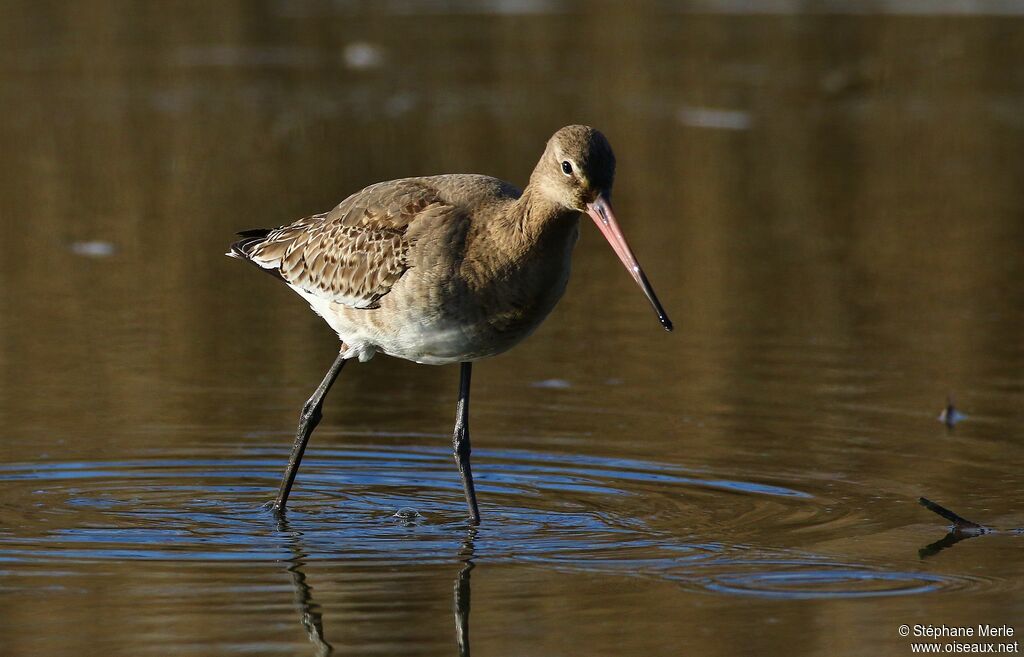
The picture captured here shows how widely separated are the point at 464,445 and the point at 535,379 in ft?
6.24

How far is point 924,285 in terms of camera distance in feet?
36.5

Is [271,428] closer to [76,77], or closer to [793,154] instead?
[793,154]

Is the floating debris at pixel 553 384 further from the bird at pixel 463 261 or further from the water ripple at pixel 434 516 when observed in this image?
the bird at pixel 463 261

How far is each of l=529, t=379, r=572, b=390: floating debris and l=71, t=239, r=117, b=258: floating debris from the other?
3692 millimetres

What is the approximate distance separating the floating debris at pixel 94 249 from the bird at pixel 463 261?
449cm

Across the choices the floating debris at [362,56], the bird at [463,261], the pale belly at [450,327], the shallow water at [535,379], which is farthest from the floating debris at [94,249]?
the floating debris at [362,56]

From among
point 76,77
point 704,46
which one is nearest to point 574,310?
point 76,77

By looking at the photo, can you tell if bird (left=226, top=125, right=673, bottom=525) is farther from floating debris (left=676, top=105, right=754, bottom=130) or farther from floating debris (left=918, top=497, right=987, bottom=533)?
floating debris (left=676, top=105, right=754, bottom=130)

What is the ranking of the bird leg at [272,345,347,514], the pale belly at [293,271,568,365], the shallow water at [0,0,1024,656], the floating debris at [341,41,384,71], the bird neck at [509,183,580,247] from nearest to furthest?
1. the shallow water at [0,0,1024,656]
2. the bird neck at [509,183,580,247]
3. the pale belly at [293,271,568,365]
4. the bird leg at [272,345,347,514]
5. the floating debris at [341,41,384,71]

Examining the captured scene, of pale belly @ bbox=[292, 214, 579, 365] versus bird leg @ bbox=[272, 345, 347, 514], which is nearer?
pale belly @ bbox=[292, 214, 579, 365]

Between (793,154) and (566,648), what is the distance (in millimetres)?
10186

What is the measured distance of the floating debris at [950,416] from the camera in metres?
8.26

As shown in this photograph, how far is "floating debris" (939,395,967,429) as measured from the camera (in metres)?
8.26

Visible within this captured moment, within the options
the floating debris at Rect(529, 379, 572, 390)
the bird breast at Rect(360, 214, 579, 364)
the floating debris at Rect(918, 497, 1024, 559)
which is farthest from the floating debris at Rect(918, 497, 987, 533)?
the floating debris at Rect(529, 379, 572, 390)
